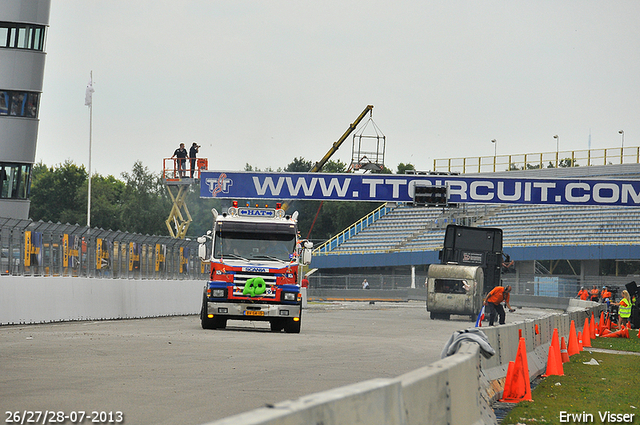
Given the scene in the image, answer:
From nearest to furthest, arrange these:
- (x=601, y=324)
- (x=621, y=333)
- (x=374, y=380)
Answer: (x=374, y=380) < (x=621, y=333) < (x=601, y=324)

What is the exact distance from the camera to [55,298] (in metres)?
22.9

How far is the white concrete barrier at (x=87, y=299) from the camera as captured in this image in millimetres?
21062

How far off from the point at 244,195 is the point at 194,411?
105 feet

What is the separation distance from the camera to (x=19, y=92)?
41000 mm

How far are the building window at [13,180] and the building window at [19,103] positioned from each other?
2356 millimetres

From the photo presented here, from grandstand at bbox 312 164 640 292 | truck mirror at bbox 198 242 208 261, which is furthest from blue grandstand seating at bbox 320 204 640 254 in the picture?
truck mirror at bbox 198 242 208 261

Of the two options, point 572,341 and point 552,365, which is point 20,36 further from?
point 552,365

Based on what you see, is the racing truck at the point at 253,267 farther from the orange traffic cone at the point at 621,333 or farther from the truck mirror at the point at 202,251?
the orange traffic cone at the point at 621,333

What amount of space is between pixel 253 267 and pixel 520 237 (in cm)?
4729

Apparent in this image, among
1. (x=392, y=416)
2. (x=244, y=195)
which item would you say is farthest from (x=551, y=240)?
(x=392, y=416)

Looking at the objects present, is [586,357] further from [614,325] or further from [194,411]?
[614,325]

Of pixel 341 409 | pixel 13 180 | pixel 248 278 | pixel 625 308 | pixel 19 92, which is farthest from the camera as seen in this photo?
pixel 13 180

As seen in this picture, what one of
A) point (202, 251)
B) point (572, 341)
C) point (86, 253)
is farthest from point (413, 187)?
point (572, 341)

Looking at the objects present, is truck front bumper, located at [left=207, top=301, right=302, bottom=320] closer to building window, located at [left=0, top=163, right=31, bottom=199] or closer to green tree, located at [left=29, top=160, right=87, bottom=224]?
building window, located at [left=0, top=163, right=31, bottom=199]
